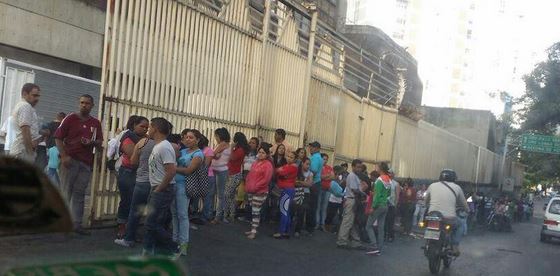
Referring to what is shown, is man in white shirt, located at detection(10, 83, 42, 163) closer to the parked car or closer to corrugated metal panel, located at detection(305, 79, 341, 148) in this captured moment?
corrugated metal panel, located at detection(305, 79, 341, 148)

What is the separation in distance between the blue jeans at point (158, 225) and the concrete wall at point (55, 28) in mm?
7170

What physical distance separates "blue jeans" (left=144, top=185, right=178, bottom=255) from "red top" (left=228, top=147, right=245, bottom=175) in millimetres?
3645

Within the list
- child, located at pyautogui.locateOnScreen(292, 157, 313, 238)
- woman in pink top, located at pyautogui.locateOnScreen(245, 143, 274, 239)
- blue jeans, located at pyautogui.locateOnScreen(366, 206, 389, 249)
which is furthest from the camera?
child, located at pyautogui.locateOnScreen(292, 157, 313, 238)

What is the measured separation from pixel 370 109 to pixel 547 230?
21.4 feet

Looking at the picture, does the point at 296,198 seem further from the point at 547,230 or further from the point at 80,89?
the point at 547,230

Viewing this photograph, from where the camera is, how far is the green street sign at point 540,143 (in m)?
34.3

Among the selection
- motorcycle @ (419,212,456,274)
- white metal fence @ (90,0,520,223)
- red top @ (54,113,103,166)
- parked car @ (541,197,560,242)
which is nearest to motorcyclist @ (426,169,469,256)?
motorcycle @ (419,212,456,274)

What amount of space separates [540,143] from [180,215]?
31118 mm

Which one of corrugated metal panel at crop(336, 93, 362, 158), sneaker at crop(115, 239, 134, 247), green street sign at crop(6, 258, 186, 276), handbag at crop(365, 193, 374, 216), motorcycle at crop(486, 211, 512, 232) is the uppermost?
corrugated metal panel at crop(336, 93, 362, 158)

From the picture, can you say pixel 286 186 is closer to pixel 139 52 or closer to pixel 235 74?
pixel 235 74

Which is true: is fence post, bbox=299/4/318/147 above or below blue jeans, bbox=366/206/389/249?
above

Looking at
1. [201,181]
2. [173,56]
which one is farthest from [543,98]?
[201,181]

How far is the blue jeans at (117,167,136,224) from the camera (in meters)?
7.86

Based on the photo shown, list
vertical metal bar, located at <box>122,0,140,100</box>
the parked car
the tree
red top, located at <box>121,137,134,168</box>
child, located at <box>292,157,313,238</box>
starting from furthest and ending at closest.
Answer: the tree
the parked car
child, located at <box>292,157,313,238</box>
vertical metal bar, located at <box>122,0,140,100</box>
red top, located at <box>121,137,134,168</box>
